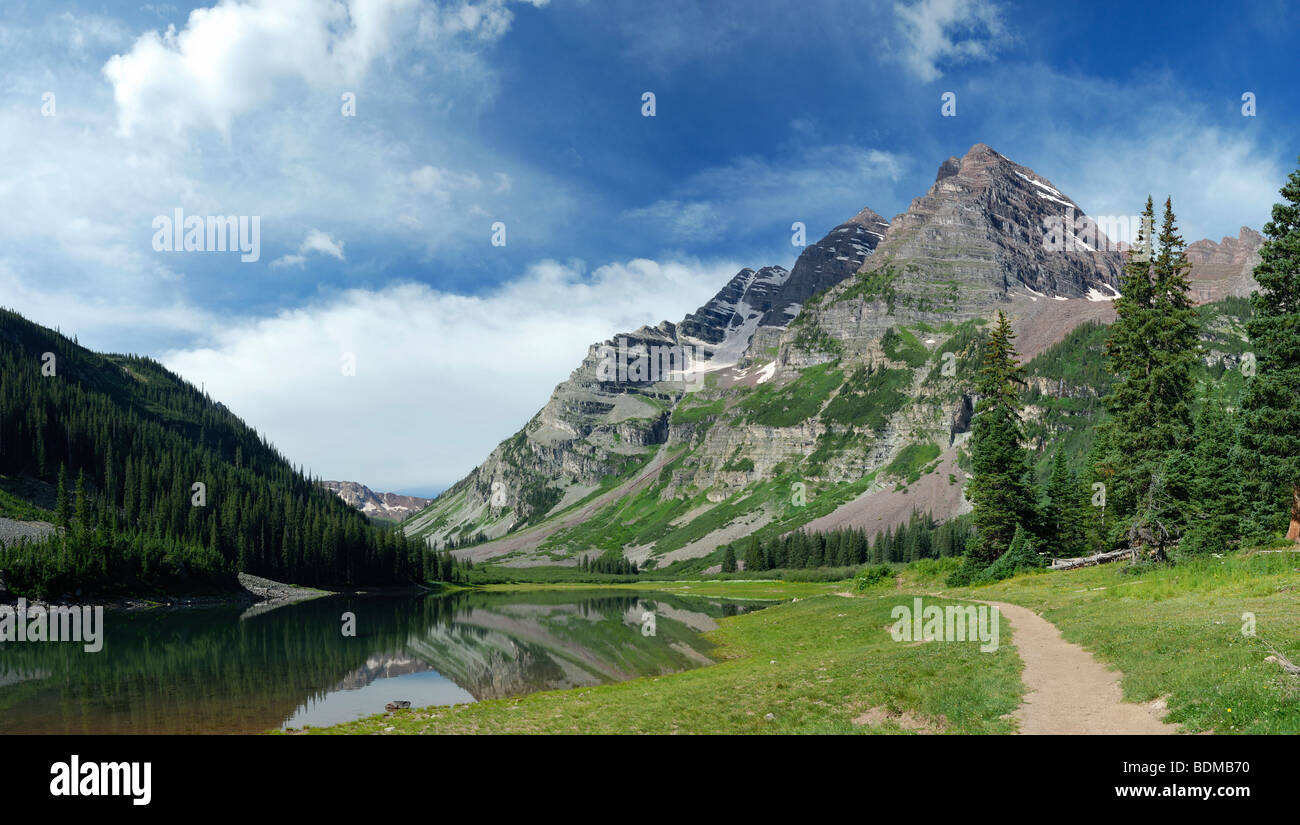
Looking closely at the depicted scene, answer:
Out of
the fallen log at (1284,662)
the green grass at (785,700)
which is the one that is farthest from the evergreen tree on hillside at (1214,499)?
the fallen log at (1284,662)

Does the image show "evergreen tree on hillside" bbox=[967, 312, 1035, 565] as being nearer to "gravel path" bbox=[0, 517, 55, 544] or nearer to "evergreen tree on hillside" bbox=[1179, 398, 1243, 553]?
"evergreen tree on hillside" bbox=[1179, 398, 1243, 553]

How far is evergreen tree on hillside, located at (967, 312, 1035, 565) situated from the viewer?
6725 cm

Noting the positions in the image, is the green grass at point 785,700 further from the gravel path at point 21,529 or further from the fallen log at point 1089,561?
the gravel path at point 21,529

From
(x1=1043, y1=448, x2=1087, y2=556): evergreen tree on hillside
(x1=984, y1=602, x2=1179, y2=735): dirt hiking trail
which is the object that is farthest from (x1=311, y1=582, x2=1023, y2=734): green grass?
(x1=1043, y1=448, x2=1087, y2=556): evergreen tree on hillside

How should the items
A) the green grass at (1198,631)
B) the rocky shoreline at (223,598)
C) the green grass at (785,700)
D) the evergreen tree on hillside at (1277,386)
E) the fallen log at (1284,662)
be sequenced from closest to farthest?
the green grass at (1198,631) → the fallen log at (1284,662) → the green grass at (785,700) → the evergreen tree on hillside at (1277,386) → the rocky shoreline at (223,598)

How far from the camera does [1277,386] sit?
1663 inches

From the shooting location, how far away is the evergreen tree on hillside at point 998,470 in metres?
67.2

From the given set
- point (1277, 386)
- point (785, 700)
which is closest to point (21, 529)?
point (785, 700)

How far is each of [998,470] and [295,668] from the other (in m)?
64.5

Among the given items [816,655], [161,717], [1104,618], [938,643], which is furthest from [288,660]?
[1104,618]

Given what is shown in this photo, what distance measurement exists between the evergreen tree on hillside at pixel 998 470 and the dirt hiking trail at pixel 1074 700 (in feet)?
138

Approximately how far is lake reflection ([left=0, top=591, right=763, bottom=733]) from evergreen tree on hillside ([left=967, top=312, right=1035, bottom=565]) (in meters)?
31.0

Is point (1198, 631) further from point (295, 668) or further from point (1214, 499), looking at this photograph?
point (295, 668)

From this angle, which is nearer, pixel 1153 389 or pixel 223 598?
pixel 1153 389
